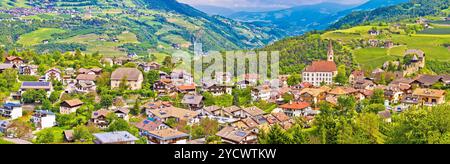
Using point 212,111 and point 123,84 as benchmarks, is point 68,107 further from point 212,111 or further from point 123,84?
point 212,111

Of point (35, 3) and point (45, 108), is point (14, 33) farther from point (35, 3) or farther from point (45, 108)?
point (45, 108)

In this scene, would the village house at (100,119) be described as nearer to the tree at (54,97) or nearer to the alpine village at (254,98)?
the alpine village at (254,98)

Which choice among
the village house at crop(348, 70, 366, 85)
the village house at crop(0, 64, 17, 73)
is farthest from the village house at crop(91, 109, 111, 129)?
the village house at crop(348, 70, 366, 85)

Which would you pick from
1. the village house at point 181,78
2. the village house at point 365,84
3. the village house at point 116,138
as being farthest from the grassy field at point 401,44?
the village house at point 116,138

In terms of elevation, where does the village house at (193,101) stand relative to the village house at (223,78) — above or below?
below

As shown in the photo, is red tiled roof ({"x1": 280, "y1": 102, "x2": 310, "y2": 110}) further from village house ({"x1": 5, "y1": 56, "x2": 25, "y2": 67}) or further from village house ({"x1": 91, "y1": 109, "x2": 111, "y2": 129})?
village house ({"x1": 5, "y1": 56, "x2": 25, "y2": 67})

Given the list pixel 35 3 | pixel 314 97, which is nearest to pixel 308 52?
pixel 314 97

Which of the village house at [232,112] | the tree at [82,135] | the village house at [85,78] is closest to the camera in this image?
the tree at [82,135]
